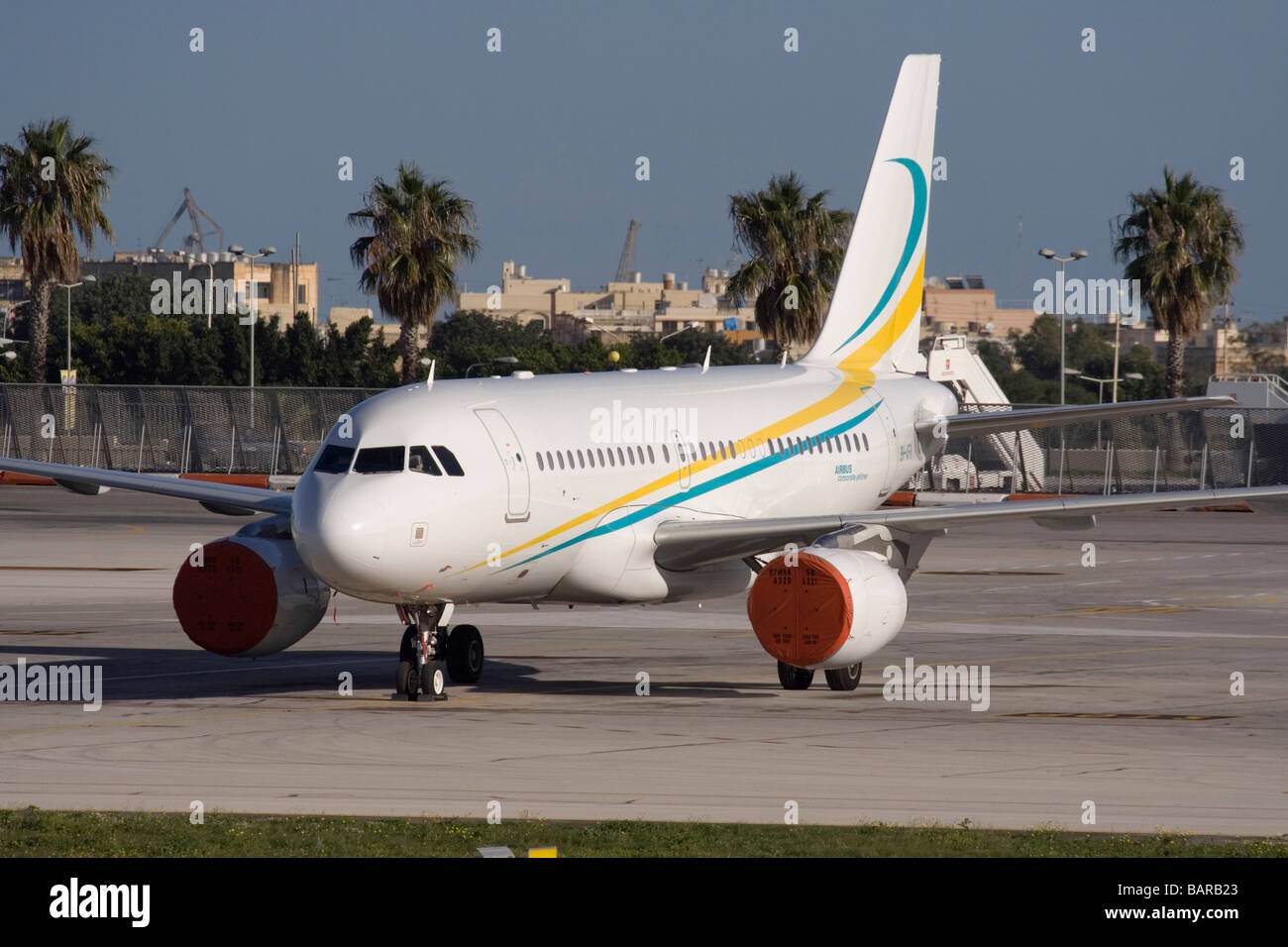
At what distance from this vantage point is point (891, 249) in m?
35.8

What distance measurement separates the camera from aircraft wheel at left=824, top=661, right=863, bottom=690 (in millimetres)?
25156

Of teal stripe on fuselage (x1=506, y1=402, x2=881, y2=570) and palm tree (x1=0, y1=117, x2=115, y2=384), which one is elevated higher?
palm tree (x1=0, y1=117, x2=115, y2=384)

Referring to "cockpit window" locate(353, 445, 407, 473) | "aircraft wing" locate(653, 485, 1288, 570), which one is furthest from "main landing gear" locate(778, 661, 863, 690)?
"cockpit window" locate(353, 445, 407, 473)

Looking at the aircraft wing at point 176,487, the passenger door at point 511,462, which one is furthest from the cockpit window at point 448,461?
the aircraft wing at point 176,487

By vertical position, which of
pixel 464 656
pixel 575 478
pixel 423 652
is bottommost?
pixel 464 656

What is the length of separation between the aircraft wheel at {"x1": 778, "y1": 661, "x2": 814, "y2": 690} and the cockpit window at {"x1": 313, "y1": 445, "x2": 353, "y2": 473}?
262 inches

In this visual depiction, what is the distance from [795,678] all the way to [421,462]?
613cm

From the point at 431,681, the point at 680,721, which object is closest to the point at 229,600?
the point at 431,681

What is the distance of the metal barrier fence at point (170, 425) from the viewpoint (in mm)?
72375

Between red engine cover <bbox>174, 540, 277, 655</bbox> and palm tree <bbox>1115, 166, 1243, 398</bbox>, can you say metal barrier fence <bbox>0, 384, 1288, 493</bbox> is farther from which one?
red engine cover <bbox>174, 540, 277, 655</bbox>

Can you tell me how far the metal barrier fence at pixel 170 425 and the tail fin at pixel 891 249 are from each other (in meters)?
38.8

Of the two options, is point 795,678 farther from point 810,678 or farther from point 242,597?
point 242,597
